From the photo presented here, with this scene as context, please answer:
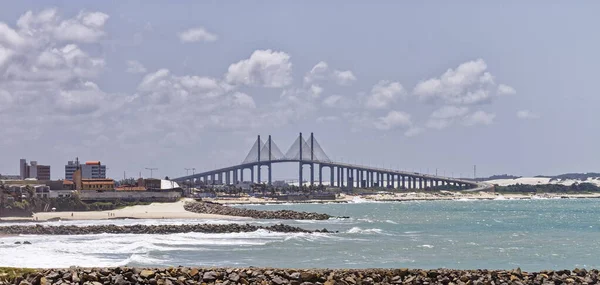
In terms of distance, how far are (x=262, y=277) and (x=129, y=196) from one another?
8215 centimetres

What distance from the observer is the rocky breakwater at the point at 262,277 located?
757 inches

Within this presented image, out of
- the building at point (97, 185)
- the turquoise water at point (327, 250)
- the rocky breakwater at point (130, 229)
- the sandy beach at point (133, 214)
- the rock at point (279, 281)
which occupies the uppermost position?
the building at point (97, 185)

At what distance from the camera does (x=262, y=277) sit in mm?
20219

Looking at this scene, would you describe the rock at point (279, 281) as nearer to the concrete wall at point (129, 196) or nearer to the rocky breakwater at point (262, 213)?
the rocky breakwater at point (262, 213)

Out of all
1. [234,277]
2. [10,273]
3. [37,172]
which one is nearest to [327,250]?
[234,277]

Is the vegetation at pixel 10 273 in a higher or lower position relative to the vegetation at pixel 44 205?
lower

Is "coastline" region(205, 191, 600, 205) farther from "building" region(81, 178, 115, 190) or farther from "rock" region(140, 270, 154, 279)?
"rock" region(140, 270, 154, 279)

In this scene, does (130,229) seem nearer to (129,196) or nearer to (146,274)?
(146,274)

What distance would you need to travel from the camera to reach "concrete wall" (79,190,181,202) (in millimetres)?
93562

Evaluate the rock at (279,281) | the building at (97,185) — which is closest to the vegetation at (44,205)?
the building at (97,185)

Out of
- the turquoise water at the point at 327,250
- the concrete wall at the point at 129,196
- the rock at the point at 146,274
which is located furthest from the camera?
the concrete wall at the point at 129,196

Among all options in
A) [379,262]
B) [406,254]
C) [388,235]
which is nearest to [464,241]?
[388,235]

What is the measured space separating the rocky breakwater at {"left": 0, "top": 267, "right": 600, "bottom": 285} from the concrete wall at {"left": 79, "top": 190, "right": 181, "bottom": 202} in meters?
72.8

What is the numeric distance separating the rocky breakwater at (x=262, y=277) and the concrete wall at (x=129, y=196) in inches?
2865
